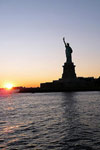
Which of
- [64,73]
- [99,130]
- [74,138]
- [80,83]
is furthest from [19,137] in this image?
[80,83]

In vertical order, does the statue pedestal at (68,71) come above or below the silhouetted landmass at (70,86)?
above

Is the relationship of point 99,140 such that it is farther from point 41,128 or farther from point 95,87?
point 95,87

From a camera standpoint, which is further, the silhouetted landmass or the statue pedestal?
the silhouetted landmass

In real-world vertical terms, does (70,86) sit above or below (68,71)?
below

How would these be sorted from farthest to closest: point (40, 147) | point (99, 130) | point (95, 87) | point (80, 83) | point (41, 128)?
point (95, 87), point (80, 83), point (41, 128), point (99, 130), point (40, 147)

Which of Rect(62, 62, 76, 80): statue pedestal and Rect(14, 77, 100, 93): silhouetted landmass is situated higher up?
Rect(62, 62, 76, 80): statue pedestal

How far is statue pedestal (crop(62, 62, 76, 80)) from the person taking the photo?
7031 centimetres

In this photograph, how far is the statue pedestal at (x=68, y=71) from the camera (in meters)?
70.3

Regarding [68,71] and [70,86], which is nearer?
[68,71]

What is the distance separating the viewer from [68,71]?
70.2m

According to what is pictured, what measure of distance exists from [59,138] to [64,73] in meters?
61.6

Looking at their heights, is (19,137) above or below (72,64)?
below

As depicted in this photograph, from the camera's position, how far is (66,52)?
7200 cm

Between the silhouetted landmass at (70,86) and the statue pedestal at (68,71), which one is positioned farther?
the silhouetted landmass at (70,86)
